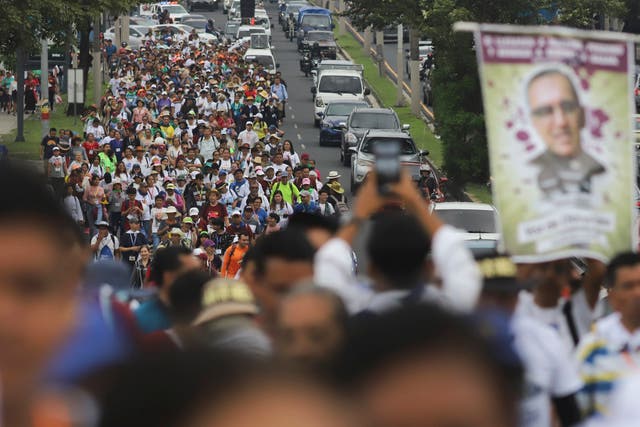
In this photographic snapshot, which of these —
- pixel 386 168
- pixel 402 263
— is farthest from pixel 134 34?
pixel 402 263

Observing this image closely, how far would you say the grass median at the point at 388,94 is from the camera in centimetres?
4365

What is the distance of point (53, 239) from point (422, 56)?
56872mm

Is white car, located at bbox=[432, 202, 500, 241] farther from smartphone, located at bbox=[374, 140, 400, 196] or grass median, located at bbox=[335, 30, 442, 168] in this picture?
grass median, located at bbox=[335, 30, 442, 168]

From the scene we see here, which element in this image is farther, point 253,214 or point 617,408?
point 253,214

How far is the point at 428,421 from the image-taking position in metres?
2.38

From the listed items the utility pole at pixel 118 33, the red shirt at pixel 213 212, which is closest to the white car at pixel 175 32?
the utility pole at pixel 118 33

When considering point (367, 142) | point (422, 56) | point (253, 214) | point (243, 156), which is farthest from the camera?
point (422, 56)

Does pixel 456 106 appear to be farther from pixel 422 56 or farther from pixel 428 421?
pixel 428 421

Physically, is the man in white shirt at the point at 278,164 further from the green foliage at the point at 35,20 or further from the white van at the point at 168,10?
the white van at the point at 168,10

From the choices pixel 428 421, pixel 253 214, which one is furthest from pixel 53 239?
pixel 253 214

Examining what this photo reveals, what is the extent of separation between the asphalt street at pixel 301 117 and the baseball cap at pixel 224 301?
1521 centimetres

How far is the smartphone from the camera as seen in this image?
20.6 feet

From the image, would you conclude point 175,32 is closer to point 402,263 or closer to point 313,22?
point 313,22

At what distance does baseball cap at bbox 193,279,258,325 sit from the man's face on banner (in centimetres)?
158
